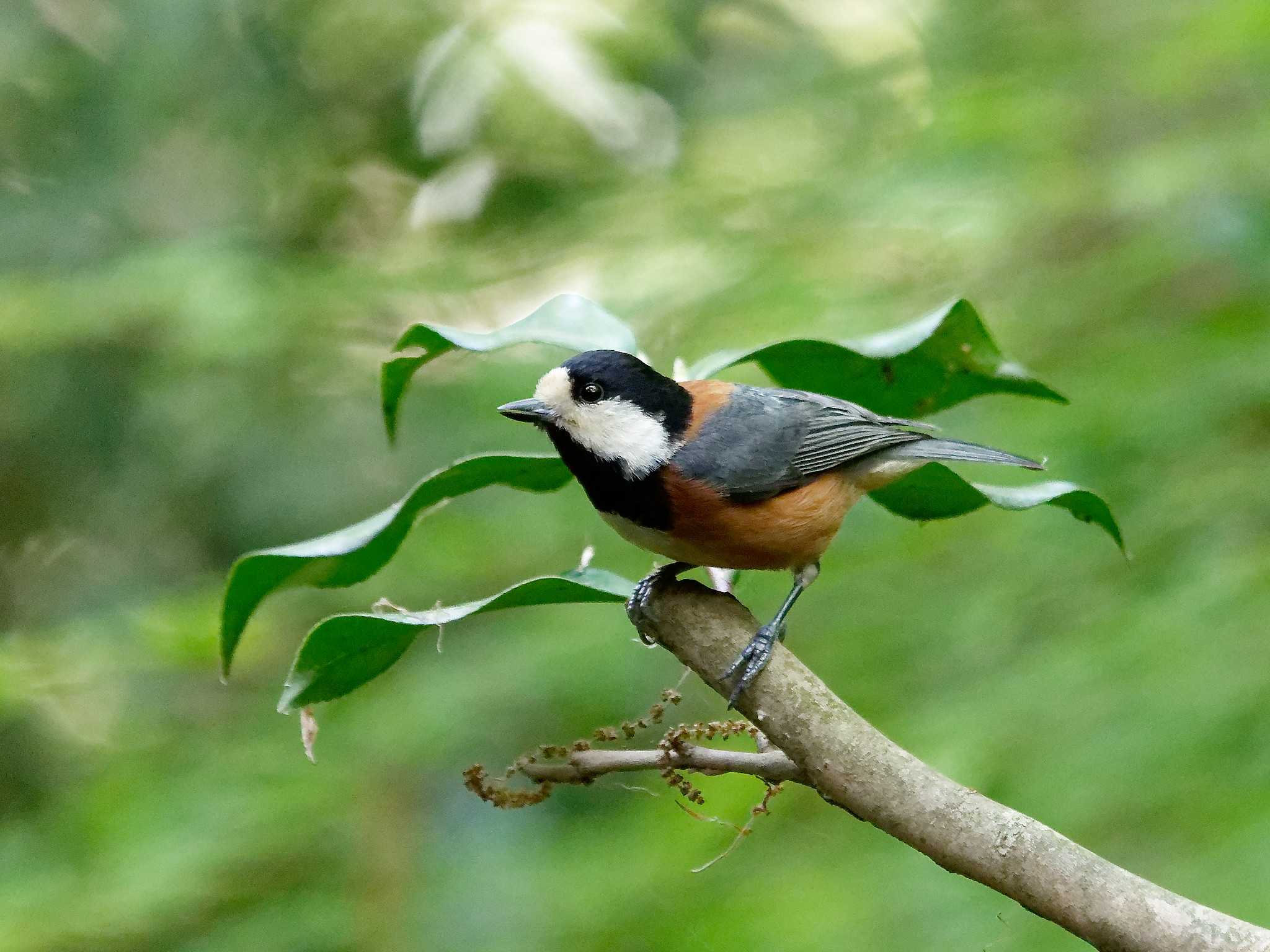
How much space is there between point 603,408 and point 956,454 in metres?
0.79

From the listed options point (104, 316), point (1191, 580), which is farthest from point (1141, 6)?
point (104, 316)

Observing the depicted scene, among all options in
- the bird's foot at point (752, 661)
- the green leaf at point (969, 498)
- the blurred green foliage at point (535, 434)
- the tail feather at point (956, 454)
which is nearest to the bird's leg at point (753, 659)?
the bird's foot at point (752, 661)

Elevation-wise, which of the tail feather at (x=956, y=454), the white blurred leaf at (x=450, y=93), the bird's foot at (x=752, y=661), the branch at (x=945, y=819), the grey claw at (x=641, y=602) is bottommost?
the branch at (x=945, y=819)

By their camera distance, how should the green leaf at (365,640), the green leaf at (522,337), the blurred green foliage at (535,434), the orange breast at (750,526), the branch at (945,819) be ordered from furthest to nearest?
the blurred green foliage at (535,434) < the orange breast at (750,526) < the green leaf at (522,337) < the green leaf at (365,640) < the branch at (945,819)

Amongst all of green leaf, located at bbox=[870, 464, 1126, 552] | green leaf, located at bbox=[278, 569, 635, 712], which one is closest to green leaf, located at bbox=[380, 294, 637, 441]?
green leaf, located at bbox=[278, 569, 635, 712]

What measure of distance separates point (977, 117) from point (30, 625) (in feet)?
17.6

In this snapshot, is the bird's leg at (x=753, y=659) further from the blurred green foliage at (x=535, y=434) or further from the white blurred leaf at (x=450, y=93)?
the white blurred leaf at (x=450, y=93)

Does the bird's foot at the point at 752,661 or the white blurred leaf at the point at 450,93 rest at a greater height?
the white blurred leaf at the point at 450,93

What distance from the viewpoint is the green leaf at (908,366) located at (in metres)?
2.27

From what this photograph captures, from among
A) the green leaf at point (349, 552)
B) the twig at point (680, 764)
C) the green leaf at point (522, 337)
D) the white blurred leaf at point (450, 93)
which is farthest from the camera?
the white blurred leaf at point (450, 93)

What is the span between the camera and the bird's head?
2590 mm

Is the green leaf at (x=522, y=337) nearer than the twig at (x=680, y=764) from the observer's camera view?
No

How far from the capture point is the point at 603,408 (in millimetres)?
2621

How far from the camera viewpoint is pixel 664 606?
6.86ft
